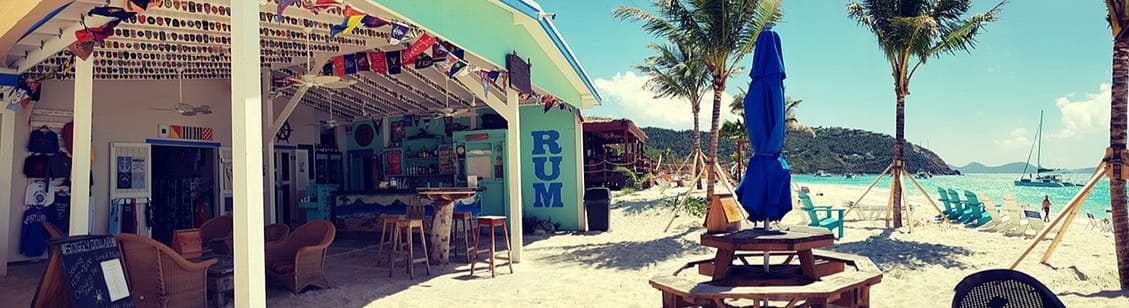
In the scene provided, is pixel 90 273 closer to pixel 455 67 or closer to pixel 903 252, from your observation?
pixel 455 67

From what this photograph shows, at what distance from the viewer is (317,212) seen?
10820 millimetres

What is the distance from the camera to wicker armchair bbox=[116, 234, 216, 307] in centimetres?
460

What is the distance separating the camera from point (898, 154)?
35.2 feet

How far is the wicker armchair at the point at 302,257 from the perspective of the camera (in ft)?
18.6

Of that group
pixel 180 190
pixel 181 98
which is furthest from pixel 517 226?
pixel 180 190

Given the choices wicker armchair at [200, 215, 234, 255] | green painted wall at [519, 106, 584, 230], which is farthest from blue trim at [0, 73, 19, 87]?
green painted wall at [519, 106, 584, 230]

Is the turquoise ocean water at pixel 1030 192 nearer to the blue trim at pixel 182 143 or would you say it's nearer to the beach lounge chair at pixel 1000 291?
the beach lounge chair at pixel 1000 291

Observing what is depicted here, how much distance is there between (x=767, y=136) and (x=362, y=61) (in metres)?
5.18

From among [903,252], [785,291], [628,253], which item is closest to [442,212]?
[628,253]

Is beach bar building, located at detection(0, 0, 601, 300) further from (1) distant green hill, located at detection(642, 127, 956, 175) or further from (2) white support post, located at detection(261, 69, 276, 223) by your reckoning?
(1) distant green hill, located at detection(642, 127, 956, 175)

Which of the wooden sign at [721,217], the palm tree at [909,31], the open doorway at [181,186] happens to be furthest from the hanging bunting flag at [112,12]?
the palm tree at [909,31]

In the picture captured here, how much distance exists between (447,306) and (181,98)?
6583 mm

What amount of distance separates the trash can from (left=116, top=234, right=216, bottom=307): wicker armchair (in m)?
7.27

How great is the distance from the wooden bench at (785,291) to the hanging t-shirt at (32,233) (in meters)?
8.30
